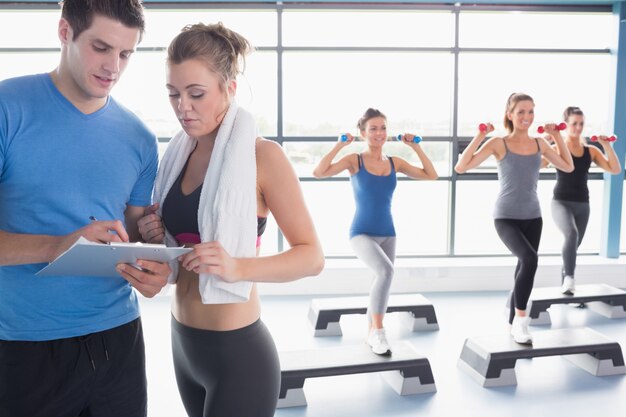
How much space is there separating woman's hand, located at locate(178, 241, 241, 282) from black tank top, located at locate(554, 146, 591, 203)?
4.07 m

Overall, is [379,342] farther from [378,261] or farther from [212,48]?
[212,48]

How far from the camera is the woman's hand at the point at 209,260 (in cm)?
117

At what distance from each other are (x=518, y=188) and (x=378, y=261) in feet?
3.65

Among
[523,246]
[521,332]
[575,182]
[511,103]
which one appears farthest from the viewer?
[575,182]

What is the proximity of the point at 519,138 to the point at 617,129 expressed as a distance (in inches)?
97.1

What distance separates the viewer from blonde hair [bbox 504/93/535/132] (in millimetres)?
3751

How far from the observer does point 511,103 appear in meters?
3.83

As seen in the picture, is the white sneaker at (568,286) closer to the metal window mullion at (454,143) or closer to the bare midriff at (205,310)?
the metal window mullion at (454,143)

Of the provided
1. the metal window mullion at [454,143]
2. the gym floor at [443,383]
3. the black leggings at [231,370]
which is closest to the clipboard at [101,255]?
the black leggings at [231,370]

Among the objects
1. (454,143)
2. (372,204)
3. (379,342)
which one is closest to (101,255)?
(379,342)

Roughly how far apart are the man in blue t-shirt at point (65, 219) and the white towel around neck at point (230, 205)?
14 centimetres

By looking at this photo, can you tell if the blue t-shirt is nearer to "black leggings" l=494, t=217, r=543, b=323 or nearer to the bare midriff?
the bare midriff

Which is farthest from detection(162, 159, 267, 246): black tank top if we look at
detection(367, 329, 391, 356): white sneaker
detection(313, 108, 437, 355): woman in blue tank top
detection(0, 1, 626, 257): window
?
detection(0, 1, 626, 257): window

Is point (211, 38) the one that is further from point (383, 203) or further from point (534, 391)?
point (534, 391)
